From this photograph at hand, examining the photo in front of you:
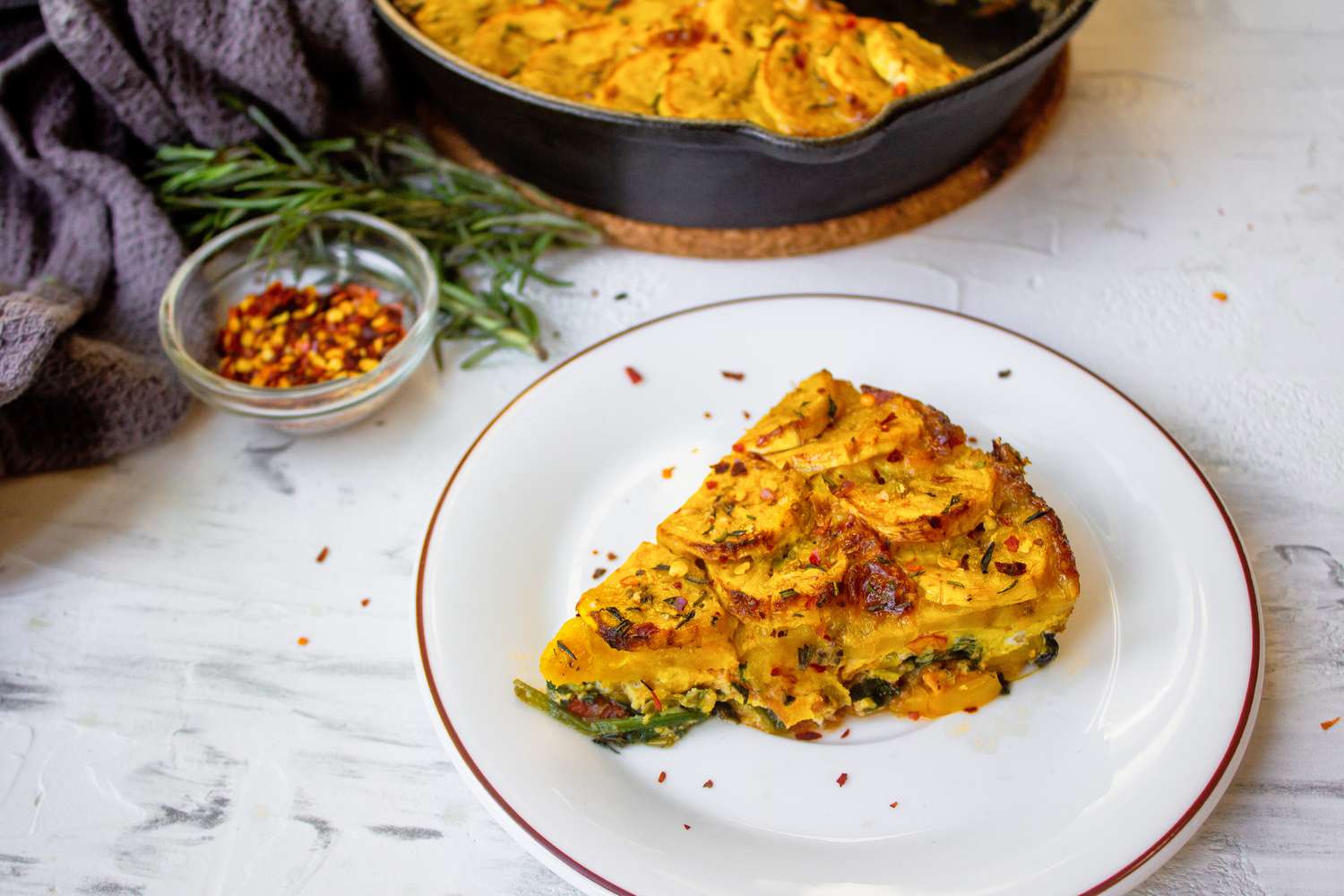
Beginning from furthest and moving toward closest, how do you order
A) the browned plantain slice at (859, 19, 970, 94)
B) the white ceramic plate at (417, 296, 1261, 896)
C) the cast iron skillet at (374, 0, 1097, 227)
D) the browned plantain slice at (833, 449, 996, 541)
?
the browned plantain slice at (859, 19, 970, 94), the cast iron skillet at (374, 0, 1097, 227), the browned plantain slice at (833, 449, 996, 541), the white ceramic plate at (417, 296, 1261, 896)

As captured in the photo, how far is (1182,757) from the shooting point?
180 centimetres

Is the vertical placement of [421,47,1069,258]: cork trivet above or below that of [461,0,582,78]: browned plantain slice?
below

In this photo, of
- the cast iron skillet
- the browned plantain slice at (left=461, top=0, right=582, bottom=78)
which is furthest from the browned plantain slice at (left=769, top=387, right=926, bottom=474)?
the browned plantain slice at (left=461, top=0, right=582, bottom=78)

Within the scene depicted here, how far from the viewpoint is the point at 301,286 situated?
2879mm

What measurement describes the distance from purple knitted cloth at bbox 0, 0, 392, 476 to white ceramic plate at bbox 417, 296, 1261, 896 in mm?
931

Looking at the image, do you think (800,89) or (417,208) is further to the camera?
(417,208)

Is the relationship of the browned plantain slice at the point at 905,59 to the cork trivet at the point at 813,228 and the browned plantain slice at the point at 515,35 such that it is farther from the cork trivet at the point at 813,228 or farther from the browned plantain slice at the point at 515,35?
the browned plantain slice at the point at 515,35

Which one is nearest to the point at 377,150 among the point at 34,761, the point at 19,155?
the point at 19,155

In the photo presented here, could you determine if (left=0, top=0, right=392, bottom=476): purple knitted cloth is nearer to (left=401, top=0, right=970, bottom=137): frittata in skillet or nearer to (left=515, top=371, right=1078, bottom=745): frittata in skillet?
(left=401, top=0, right=970, bottom=137): frittata in skillet

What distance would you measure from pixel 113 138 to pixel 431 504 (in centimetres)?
134

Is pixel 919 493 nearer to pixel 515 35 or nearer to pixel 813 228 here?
pixel 813 228

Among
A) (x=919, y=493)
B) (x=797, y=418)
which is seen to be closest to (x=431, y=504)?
(x=797, y=418)

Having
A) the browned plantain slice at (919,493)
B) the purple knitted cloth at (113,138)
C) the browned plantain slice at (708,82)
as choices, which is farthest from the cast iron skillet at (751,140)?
the browned plantain slice at (919,493)

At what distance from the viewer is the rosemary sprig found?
273 centimetres
